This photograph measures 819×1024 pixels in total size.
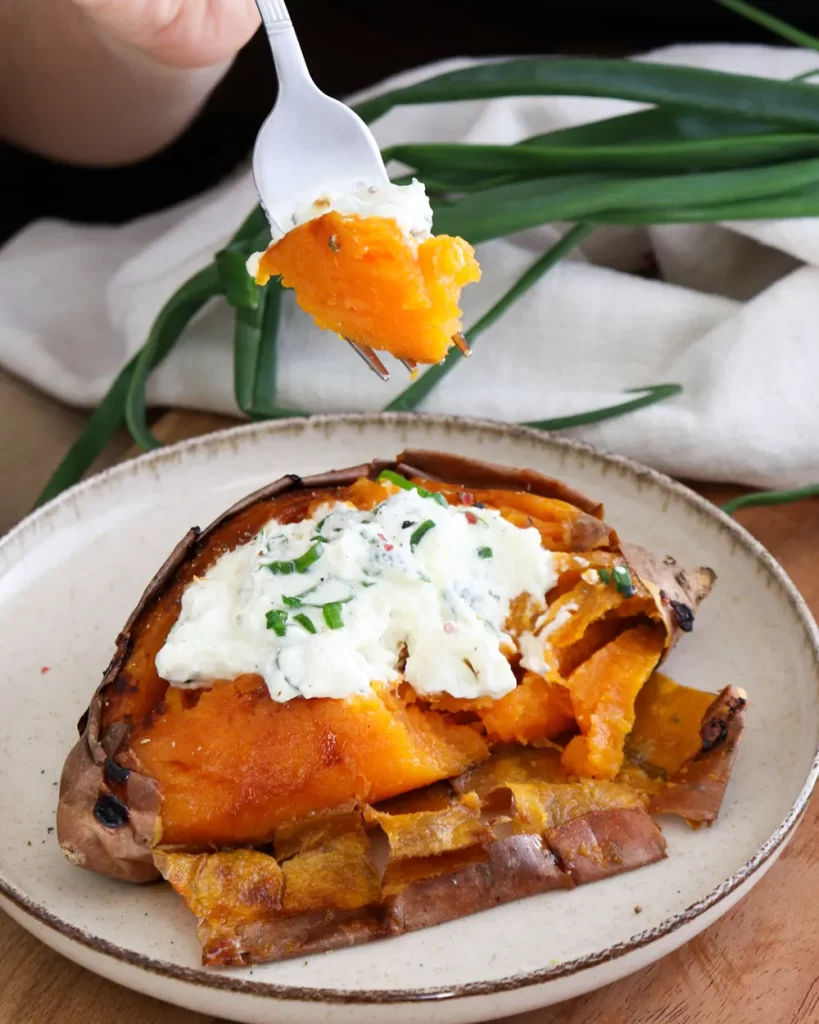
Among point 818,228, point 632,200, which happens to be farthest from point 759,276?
point 632,200

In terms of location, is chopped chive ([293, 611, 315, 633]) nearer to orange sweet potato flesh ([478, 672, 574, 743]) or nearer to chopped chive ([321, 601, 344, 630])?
chopped chive ([321, 601, 344, 630])

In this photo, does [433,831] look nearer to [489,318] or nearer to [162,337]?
[489,318]

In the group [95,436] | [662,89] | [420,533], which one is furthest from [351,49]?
[420,533]

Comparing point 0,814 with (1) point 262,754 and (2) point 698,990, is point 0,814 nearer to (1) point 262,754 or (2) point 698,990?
(1) point 262,754

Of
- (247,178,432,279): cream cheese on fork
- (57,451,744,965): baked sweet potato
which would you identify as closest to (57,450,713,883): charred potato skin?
(57,451,744,965): baked sweet potato

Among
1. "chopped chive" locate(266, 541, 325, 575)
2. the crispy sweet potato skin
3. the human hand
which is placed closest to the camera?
the crispy sweet potato skin

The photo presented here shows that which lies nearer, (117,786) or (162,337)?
(117,786)

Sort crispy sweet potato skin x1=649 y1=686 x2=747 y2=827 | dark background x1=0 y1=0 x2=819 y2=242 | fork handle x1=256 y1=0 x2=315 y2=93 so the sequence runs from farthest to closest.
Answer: dark background x1=0 y1=0 x2=819 y2=242
fork handle x1=256 y1=0 x2=315 y2=93
crispy sweet potato skin x1=649 y1=686 x2=747 y2=827
